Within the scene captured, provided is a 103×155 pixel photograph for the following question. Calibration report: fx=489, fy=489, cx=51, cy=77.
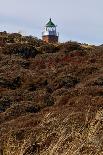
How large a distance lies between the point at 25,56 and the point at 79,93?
12896 mm

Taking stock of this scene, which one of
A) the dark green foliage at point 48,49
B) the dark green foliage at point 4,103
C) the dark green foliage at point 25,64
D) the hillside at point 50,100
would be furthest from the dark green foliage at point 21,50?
the dark green foliage at point 4,103

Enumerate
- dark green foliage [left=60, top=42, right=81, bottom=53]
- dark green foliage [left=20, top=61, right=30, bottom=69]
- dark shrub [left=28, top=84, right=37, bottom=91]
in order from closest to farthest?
1. dark shrub [left=28, top=84, right=37, bottom=91]
2. dark green foliage [left=20, top=61, right=30, bottom=69]
3. dark green foliage [left=60, top=42, right=81, bottom=53]

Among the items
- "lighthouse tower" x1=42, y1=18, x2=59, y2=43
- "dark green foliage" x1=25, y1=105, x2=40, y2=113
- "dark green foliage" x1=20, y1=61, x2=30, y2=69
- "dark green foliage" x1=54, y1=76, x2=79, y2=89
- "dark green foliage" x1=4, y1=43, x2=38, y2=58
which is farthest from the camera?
"lighthouse tower" x1=42, y1=18, x2=59, y2=43

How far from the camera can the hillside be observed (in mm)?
8305

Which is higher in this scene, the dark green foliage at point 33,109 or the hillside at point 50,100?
the hillside at point 50,100

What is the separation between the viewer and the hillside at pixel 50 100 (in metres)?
8.30

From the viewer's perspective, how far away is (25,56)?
31.6m

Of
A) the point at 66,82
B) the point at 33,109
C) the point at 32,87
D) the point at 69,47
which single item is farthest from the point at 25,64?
the point at 33,109

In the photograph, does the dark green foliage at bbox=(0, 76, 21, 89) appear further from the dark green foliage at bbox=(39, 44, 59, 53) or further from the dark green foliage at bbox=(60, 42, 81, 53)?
the dark green foliage at bbox=(39, 44, 59, 53)

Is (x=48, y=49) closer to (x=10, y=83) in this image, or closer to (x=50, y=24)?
(x=10, y=83)

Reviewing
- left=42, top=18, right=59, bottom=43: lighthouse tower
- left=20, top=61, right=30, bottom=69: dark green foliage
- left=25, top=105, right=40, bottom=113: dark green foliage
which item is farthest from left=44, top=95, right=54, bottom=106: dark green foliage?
left=42, top=18, right=59, bottom=43: lighthouse tower

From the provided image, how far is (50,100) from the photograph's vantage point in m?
19.3

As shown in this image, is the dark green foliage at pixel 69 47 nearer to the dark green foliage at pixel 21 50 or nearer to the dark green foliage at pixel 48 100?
the dark green foliage at pixel 21 50

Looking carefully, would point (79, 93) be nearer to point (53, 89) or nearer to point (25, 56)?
point (53, 89)
